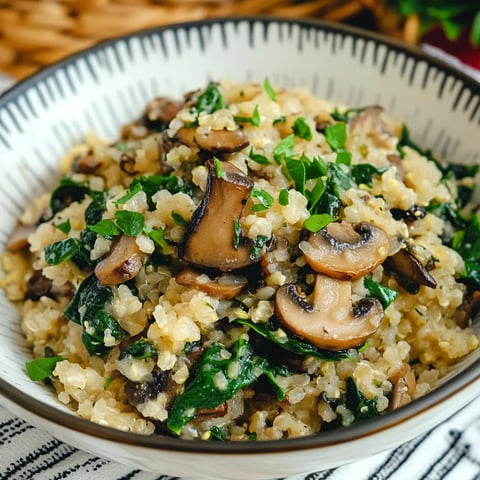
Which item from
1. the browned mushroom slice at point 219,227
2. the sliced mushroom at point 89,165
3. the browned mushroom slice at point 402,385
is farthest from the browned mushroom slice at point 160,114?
the browned mushroom slice at point 402,385

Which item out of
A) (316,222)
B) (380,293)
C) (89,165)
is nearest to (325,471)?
(380,293)

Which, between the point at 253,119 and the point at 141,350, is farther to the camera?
the point at 253,119

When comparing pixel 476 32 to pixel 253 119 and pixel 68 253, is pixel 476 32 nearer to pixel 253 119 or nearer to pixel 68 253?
pixel 253 119

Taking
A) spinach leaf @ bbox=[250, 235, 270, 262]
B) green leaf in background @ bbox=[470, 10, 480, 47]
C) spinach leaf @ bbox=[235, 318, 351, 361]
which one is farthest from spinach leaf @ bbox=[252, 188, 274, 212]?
green leaf in background @ bbox=[470, 10, 480, 47]

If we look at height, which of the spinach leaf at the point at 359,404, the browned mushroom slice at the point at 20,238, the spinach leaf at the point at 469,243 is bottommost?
the browned mushroom slice at the point at 20,238

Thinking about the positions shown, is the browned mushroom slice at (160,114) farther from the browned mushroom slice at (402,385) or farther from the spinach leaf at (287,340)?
the browned mushroom slice at (402,385)

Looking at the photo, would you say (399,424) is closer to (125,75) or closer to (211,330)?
(211,330)

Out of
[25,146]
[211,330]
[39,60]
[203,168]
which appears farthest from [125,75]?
[211,330]
